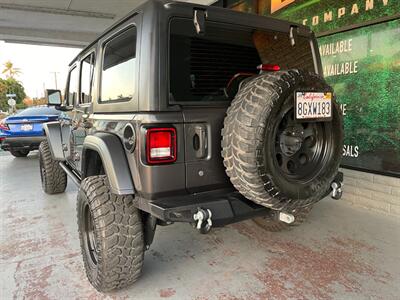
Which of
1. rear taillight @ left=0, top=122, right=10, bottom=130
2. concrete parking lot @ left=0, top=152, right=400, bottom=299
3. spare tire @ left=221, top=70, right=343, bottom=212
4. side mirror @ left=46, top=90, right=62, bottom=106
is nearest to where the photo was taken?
spare tire @ left=221, top=70, right=343, bottom=212

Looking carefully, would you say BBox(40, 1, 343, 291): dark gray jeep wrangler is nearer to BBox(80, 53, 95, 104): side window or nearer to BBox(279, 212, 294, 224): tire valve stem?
BBox(279, 212, 294, 224): tire valve stem

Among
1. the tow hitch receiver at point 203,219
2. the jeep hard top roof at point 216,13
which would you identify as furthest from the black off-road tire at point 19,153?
the tow hitch receiver at point 203,219

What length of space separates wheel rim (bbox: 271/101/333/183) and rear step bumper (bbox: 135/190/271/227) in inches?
13.3

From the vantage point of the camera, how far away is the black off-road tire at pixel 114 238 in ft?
7.52

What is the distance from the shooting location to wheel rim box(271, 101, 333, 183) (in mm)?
2262

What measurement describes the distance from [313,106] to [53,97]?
3629 mm


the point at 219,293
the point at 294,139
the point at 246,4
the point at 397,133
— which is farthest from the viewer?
the point at 246,4

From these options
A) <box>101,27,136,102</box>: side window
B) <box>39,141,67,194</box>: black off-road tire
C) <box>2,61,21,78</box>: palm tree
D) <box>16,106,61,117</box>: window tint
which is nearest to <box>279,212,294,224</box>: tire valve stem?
<box>101,27,136,102</box>: side window

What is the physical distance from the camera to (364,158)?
14.1 feet

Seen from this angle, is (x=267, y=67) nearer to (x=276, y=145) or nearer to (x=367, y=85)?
(x=276, y=145)

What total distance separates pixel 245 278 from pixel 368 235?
1.58 meters

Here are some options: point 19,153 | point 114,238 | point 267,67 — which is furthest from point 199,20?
point 19,153

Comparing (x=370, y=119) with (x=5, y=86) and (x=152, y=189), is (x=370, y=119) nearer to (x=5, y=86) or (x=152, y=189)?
(x=152, y=189)

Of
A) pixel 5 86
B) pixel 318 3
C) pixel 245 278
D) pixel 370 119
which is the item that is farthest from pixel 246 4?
pixel 5 86
